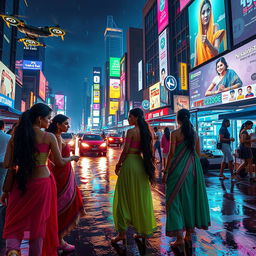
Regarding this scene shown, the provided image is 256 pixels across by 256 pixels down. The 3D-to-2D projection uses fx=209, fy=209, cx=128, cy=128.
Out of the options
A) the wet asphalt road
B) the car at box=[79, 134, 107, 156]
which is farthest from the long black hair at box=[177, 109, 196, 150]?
the car at box=[79, 134, 107, 156]

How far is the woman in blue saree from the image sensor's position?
16.4m

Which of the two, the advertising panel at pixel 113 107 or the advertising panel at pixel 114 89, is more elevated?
the advertising panel at pixel 114 89

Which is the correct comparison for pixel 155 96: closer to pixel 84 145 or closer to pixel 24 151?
pixel 84 145

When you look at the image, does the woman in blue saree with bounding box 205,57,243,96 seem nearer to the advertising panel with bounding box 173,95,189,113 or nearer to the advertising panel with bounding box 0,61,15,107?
the advertising panel with bounding box 173,95,189,113

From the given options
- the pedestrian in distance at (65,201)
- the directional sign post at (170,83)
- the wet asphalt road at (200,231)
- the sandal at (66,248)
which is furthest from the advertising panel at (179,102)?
the sandal at (66,248)

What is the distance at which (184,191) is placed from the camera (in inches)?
112

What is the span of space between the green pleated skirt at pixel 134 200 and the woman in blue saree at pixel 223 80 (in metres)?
15.8

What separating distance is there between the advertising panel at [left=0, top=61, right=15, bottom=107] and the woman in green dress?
33.7 metres

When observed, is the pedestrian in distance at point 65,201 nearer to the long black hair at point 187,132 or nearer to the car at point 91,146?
the long black hair at point 187,132

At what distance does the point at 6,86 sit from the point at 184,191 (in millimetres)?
39017

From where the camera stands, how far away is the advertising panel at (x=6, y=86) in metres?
32.6

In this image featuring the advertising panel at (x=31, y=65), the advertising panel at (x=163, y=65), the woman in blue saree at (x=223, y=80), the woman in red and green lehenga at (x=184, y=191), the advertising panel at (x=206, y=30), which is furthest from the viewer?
the advertising panel at (x=31, y=65)

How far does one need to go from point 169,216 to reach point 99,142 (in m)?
13.3

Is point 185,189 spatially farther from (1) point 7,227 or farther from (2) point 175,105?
(2) point 175,105
